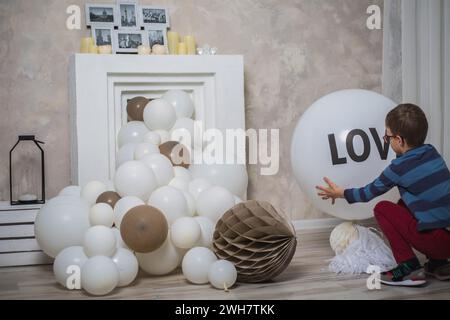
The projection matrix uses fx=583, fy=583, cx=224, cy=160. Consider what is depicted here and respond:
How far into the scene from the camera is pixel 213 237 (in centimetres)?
→ 230

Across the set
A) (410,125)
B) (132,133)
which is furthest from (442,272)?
(132,133)

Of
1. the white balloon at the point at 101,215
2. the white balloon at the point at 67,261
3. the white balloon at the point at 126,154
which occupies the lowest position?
the white balloon at the point at 67,261

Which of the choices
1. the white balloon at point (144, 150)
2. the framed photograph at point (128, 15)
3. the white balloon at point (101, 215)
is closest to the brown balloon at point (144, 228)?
the white balloon at point (101, 215)

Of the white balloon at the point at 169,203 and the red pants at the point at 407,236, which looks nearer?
the red pants at the point at 407,236

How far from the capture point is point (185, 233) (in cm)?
224

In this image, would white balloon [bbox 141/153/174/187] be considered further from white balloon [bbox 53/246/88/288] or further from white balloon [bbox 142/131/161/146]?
white balloon [bbox 53/246/88/288]

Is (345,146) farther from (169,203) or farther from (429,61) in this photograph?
(429,61)

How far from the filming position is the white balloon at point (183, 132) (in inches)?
115

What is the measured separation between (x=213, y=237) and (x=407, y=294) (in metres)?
0.75

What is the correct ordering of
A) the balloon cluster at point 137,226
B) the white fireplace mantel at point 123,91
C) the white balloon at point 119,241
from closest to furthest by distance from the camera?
the balloon cluster at point 137,226 < the white balloon at point 119,241 < the white fireplace mantel at point 123,91

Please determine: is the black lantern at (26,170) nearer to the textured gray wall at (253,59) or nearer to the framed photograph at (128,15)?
the textured gray wall at (253,59)
